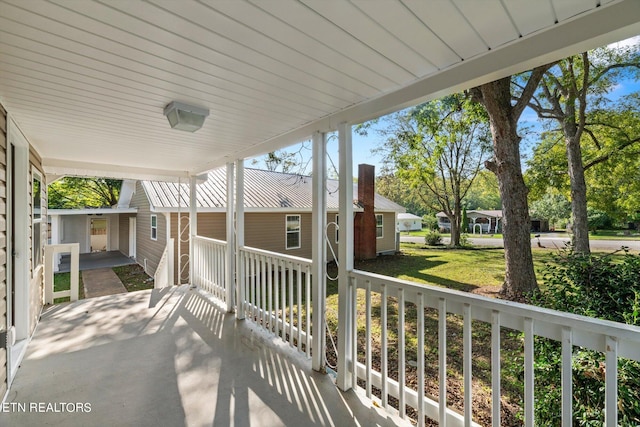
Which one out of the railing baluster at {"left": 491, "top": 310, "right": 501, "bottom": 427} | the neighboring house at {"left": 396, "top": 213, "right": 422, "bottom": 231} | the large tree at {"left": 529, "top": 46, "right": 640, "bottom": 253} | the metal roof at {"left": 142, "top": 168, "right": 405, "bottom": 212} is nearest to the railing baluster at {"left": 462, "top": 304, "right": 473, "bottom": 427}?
the railing baluster at {"left": 491, "top": 310, "right": 501, "bottom": 427}

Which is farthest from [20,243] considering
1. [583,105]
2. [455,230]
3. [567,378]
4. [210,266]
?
[455,230]

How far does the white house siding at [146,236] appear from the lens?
866 centimetres

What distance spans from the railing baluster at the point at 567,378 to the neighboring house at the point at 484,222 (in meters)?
5.69

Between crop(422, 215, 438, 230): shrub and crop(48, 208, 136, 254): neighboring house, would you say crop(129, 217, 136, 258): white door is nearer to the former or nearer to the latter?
crop(48, 208, 136, 254): neighboring house

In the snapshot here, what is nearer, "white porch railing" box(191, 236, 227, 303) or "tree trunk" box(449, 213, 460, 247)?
"white porch railing" box(191, 236, 227, 303)

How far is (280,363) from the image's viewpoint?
2.90m

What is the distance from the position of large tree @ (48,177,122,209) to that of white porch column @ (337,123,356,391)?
61.7 ft

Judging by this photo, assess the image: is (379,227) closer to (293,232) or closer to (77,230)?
(293,232)

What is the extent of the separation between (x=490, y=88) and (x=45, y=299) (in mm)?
8359

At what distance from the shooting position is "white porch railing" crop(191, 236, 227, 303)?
483cm

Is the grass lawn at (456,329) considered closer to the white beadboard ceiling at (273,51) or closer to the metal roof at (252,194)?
the white beadboard ceiling at (273,51)

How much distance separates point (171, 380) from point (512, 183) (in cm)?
565

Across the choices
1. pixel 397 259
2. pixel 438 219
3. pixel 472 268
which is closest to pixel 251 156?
pixel 472 268

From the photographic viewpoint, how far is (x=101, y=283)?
26.4 ft
